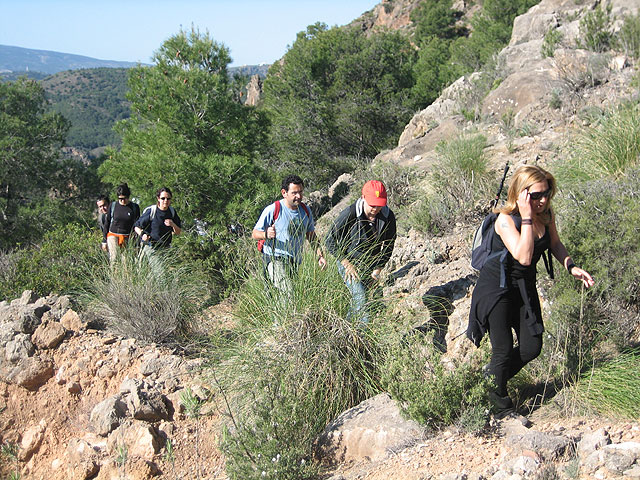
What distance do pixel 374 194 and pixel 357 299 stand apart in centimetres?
79

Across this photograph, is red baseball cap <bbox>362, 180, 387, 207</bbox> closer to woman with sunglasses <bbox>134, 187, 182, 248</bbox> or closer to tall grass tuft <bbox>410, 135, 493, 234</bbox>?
tall grass tuft <bbox>410, 135, 493, 234</bbox>

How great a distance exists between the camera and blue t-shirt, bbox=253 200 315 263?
14.3 ft

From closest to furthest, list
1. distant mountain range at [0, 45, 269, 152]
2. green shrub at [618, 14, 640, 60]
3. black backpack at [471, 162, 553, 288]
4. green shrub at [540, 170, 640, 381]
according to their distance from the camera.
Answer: black backpack at [471, 162, 553, 288]
green shrub at [540, 170, 640, 381]
green shrub at [618, 14, 640, 60]
distant mountain range at [0, 45, 269, 152]

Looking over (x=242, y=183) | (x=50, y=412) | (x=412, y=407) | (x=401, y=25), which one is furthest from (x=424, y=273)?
(x=401, y=25)

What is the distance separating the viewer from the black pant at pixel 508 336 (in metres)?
3.02

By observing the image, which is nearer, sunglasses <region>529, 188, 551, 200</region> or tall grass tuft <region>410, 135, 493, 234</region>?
sunglasses <region>529, 188, 551, 200</region>

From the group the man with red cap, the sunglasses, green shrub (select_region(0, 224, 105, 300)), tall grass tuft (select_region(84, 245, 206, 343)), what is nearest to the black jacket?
the man with red cap

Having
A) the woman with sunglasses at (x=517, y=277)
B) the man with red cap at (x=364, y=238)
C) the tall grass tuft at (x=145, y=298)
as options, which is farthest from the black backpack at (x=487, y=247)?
the tall grass tuft at (x=145, y=298)

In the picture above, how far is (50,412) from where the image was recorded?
4574 mm

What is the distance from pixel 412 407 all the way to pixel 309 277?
120 centimetres

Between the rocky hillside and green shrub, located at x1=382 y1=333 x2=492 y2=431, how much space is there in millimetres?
115

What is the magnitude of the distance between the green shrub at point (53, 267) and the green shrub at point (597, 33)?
11.0 metres

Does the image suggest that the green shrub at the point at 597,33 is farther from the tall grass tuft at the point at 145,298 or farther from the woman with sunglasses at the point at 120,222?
the tall grass tuft at the point at 145,298

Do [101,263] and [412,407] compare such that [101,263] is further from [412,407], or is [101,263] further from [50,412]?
[412,407]
